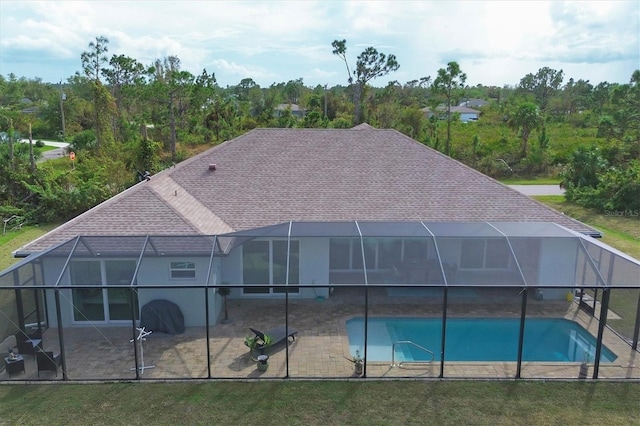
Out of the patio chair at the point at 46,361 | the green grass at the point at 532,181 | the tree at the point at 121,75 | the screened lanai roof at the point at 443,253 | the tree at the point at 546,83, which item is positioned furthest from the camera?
the tree at the point at 546,83

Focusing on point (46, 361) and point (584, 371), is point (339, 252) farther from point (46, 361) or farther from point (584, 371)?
point (46, 361)

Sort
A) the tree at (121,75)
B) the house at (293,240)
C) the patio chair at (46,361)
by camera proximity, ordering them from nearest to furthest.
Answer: the patio chair at (46,361), the house at (293,240), the tree at (121,75)

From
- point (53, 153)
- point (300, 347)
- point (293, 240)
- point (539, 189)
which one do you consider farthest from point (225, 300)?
point (53, 153)

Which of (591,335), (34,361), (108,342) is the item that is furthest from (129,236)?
(591,335)

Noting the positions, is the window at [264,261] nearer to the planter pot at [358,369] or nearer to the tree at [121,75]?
the planter pot at [358,369]

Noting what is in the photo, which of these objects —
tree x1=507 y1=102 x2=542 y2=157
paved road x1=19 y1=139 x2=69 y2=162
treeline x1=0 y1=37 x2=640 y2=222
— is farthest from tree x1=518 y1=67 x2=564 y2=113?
paved road x1=19 y1=139 x2=69 y2=162

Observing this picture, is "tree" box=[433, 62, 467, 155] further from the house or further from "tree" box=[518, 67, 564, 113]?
"tree" box=[518, 67, 564, 113]

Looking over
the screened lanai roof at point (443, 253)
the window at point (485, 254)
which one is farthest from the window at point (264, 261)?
the window at point (485, 254)
